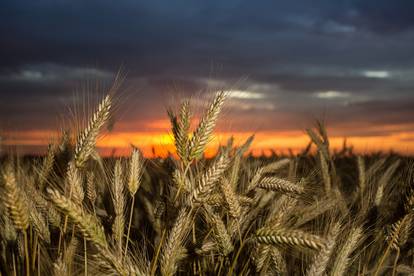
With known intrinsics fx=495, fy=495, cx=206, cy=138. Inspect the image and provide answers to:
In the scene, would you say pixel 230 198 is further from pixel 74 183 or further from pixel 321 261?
pixel 74 183

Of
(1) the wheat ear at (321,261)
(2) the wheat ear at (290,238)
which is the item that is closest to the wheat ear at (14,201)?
(2) the wheat ear at (290,238)

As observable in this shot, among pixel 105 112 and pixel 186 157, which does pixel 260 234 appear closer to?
pixel 186 157

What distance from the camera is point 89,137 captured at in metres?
2.42

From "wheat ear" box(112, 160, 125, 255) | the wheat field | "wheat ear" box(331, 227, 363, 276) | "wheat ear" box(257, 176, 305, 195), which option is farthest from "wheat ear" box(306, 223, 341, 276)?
"wheat ear" box(112, 160, 125, 255)

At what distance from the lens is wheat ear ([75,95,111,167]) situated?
2428 millimetres

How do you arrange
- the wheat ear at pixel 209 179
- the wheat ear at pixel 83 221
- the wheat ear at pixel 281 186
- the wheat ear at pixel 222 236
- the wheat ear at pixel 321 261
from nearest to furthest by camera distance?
the wheat ear at pixel 83 221 < the wheat ear at pixel 321 261 < the wheat ear at pixel 209 179 < the wheat ear at pixel 222 236 < the wheat ear at pixel 281 186

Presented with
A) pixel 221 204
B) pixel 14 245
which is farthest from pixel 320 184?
pixel 14 245

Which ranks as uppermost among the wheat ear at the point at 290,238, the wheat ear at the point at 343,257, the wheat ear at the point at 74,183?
the wheat ear at the point at 74,183

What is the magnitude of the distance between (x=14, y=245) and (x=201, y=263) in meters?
1.05

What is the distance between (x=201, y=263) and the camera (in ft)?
9.60

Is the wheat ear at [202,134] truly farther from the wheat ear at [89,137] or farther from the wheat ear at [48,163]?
the wheat ear at [48,163]

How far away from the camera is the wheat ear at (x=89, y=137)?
2.43m

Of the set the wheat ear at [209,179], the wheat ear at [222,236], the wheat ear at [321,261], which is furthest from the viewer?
the wheat ear at [222,236]

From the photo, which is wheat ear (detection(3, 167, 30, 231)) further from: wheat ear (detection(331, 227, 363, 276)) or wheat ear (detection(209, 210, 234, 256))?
wheat ear (detection(331, 227, 363, 276))
